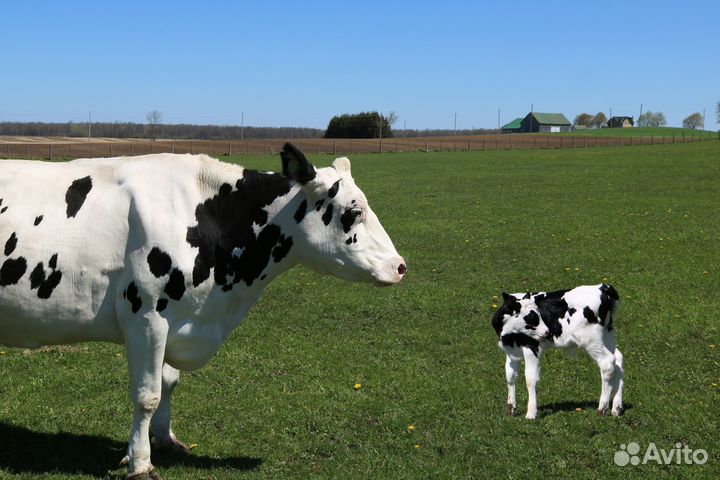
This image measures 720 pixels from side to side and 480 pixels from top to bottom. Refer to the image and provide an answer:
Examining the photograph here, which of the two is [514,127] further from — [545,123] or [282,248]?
[282,248]

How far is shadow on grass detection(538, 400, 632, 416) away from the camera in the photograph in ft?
26.4

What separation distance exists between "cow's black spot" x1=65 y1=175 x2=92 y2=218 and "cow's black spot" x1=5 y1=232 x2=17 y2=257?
43 centimetres

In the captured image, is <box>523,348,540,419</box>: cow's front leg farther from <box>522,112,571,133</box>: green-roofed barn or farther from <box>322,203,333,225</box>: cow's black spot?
<box>522,112,571,133</box>: green-roofed barn

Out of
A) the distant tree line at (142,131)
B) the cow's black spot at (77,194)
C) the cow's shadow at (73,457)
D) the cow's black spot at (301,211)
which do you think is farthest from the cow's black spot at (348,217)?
the distant tree line at (142,131)

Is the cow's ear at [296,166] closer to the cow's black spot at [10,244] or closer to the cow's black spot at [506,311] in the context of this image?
the cow's black spot at [10,244]

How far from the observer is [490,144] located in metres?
88.9

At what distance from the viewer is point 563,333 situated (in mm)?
7668

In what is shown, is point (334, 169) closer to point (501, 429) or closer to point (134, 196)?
point (134, 196)

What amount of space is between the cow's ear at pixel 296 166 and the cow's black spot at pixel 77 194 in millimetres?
1570

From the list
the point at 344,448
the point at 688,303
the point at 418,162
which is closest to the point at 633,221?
the point at 688,303

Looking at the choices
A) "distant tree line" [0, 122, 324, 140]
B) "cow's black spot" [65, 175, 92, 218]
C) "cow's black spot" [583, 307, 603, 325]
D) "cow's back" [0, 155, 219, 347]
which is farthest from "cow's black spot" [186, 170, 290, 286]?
"distant tree line" [0, 122, 324, 140]

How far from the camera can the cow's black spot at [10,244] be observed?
230 inches

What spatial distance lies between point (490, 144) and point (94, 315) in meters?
85.6

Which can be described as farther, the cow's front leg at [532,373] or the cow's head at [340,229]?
the cow's front leg at [532,373]
